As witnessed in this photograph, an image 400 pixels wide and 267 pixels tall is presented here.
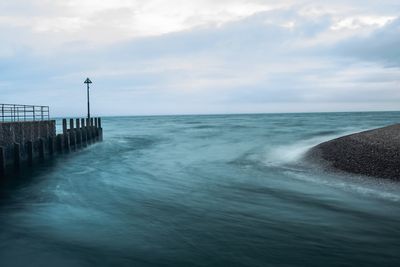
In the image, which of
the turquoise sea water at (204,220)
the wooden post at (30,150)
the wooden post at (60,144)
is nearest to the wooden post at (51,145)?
the wooden post at (60,144)

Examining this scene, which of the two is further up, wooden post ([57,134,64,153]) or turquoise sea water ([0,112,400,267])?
wooden post ([57,134,64,153])

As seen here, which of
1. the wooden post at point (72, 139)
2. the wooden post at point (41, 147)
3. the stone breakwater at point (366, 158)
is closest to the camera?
the stone breakwater at point (366, 158)

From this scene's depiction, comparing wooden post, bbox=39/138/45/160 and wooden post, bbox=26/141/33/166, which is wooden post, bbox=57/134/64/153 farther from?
wooden post, bbox=26/141/33/166

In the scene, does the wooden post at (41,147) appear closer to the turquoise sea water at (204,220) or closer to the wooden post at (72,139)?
the turquoise sea water at (204,220)

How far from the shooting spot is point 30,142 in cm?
2011

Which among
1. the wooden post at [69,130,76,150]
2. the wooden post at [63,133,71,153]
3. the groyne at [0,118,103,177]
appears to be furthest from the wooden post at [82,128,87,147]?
the wooden post at [63,133,71,153]

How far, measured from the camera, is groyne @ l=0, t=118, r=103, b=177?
18.4 meters

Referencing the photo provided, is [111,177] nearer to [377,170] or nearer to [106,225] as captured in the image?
[106,225]

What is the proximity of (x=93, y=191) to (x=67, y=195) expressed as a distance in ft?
3.82

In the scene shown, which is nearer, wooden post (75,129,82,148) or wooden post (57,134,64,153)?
wooden post (57,134,64,153)

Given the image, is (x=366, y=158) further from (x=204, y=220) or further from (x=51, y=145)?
(x=51, y=145)

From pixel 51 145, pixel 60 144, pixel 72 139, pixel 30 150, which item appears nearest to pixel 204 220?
pixel 30 150

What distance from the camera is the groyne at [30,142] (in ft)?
60.3

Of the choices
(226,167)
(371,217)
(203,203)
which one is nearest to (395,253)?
(371,217)
